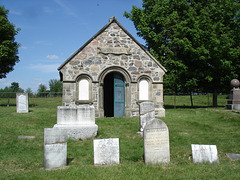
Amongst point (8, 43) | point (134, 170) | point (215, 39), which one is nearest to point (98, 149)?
point (134, 170)

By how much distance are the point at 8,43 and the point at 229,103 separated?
73.8 feet

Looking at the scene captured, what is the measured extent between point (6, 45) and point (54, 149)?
22.3 m

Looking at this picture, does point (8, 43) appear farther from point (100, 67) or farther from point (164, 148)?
point (164, 148)

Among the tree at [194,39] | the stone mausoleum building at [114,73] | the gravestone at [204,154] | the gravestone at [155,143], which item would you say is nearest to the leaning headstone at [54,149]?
the gravestone at [155,143]

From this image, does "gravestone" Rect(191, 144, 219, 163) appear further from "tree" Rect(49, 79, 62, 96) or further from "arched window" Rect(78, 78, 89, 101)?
"tree" Rect(49, 79, 62, 96)

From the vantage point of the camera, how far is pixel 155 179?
4691 mm

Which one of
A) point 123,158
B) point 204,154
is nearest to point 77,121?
point 123,158

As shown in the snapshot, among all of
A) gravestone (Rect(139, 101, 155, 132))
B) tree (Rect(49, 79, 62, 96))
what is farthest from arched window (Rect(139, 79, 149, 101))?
tree (Rect(49, 79, 62, 96))

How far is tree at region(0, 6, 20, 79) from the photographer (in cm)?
2407

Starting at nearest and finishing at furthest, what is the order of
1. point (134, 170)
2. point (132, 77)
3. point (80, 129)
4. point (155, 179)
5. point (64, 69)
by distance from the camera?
1. point (155, 179)
2. point (134, 170)
3. point (80, 129)
4. point (64, 69)
5. point (132, 77)

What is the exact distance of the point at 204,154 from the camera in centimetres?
598

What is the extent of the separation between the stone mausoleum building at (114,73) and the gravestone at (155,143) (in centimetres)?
883

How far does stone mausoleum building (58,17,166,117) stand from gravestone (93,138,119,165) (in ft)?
28.4

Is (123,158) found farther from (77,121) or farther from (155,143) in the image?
(77,121)
